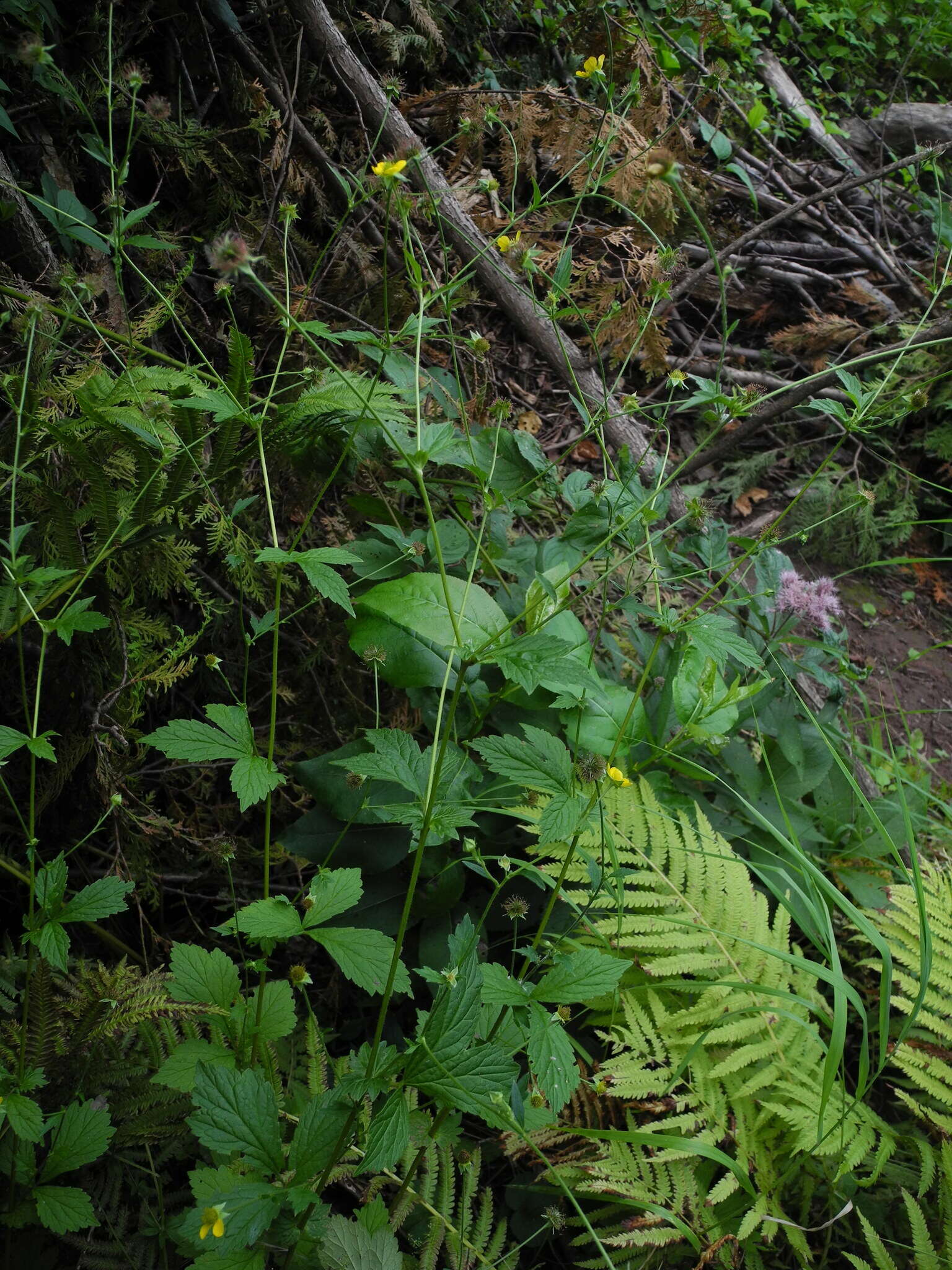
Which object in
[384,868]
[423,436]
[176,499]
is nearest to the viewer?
[423,436]

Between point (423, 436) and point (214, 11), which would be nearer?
point (423, 436)

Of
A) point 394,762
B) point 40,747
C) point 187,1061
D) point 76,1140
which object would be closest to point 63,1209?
point 76,1140

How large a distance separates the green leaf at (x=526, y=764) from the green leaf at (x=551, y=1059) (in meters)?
0.28

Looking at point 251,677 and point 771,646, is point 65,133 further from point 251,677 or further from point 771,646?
point 771,646

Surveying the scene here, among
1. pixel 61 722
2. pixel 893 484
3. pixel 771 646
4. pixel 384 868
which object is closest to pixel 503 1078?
pixel 384 868

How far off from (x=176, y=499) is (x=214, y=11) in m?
1.27

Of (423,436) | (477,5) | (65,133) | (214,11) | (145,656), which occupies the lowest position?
(145,656)

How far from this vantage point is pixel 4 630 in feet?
4.00

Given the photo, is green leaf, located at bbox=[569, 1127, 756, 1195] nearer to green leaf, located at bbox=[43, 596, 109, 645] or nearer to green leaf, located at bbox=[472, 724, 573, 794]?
green leaf, located at bbox=[472, 724, 573, 794]

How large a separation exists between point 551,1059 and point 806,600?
4.06ft

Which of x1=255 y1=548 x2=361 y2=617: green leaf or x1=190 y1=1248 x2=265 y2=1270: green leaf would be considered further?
x1=255 y1=548 x2=361 y2=617: green leaf

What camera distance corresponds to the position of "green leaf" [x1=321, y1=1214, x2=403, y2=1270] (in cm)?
95

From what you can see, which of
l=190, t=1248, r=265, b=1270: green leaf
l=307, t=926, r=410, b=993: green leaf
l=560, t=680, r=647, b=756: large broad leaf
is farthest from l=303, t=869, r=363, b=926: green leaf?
l=560, t=680, r=647, b=756: large broad leaf

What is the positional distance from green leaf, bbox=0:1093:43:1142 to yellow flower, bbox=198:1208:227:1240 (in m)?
0.26
